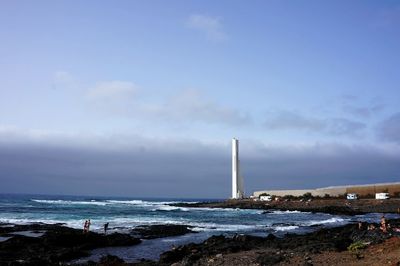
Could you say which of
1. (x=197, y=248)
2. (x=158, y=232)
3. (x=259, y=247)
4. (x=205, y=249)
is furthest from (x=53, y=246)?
(x=259, y=247)

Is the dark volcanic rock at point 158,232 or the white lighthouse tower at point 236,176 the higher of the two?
the white lighthouse tower at point 236,176

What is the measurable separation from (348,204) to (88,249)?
56.1 metres

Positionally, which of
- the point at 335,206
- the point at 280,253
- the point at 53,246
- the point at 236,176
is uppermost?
the point at 236,176

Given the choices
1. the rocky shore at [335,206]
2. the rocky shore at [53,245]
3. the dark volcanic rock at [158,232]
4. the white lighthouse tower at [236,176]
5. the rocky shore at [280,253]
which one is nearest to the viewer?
the rocky shore at [280,253]

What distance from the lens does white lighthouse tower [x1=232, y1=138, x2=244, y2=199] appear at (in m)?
103

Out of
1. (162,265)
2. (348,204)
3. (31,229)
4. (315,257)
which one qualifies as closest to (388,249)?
(315,257)

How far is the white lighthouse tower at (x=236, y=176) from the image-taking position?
10303 cm

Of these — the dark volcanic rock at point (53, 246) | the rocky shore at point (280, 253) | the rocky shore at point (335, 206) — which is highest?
the rocky shore at point (335, 206)

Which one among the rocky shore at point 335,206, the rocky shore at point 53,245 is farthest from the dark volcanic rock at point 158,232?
the rocky shore at point 335,206

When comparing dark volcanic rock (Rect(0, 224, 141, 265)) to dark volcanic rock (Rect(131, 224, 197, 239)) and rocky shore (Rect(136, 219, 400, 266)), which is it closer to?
dark volcanic rock (Rect(131, 224, 197, 239))

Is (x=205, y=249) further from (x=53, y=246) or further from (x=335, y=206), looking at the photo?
(x=335, y=206)

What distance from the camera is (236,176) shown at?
10506cm

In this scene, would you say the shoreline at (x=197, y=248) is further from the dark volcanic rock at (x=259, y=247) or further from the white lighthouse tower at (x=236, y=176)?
the white lighthouse tower at (x=236, y=176)

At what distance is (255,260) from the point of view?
652 inches
